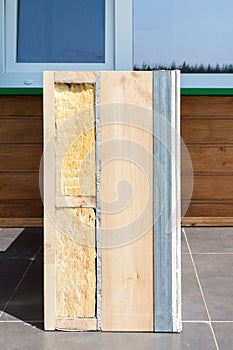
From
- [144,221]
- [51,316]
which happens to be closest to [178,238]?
[144,221]

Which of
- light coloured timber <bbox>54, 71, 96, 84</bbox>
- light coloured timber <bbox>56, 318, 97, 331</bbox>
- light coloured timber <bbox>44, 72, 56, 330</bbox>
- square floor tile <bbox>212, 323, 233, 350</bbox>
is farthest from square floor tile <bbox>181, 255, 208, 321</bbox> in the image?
light coloured timber <bbox>54, 71, 96, 84</bbox>

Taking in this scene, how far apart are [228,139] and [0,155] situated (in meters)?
1.74

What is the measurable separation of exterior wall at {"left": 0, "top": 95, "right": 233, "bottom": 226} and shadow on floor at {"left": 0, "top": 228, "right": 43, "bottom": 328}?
258mm

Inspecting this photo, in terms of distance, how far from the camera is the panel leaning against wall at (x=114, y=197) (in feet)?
8.31

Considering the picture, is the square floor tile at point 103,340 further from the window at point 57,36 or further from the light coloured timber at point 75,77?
the window at point 57,36

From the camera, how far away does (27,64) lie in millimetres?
5062

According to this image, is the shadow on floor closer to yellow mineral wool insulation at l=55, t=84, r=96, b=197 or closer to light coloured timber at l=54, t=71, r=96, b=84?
yellow mineral wool insulation at l=55, t=84, r=96, b=197

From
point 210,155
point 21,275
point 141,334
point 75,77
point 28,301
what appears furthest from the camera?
point 210,155

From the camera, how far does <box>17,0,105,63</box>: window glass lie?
506 centimetres

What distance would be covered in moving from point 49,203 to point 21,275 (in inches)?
43.5

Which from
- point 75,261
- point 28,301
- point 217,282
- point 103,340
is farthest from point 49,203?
point 217,282

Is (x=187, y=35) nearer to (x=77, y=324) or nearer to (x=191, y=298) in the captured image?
(x=191, y=298)

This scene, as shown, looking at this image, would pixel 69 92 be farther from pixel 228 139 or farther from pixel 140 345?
pixel 228 139

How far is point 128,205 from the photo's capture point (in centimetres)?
258
